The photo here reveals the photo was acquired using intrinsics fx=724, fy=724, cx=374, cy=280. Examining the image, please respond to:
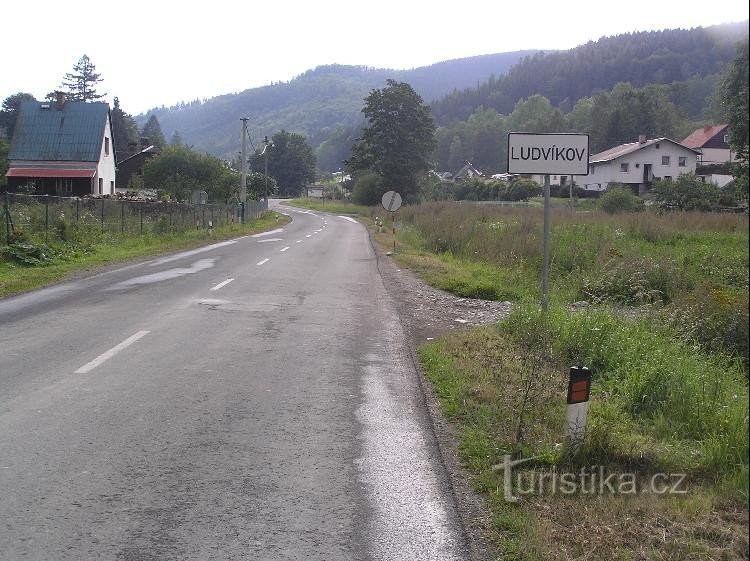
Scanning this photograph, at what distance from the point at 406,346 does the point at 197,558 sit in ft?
21.9

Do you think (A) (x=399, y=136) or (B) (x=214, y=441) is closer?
(B) (x=214, y=441)

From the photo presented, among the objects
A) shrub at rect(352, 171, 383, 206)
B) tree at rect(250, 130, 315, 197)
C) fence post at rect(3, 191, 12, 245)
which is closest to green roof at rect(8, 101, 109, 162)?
shrub at rect(352, 171, 383, 206)

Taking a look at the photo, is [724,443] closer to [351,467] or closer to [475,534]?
[475,534]

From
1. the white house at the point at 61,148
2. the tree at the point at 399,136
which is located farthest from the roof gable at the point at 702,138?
the white house at the point at 61,148

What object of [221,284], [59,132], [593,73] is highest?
[593,73]

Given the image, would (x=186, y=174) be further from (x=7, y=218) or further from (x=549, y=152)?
(x=549, y=152)

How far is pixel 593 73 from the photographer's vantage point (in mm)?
131625

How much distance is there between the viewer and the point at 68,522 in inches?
174

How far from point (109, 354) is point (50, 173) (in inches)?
2014

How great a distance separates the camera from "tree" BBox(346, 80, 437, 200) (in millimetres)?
81938

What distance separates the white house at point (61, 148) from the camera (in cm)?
5491

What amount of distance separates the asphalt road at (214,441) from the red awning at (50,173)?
4558cm

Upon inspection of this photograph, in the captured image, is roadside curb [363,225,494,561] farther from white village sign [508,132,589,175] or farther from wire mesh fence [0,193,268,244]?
wire mesh fence [0,193,268,244]

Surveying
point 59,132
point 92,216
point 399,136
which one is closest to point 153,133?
point 399,136
